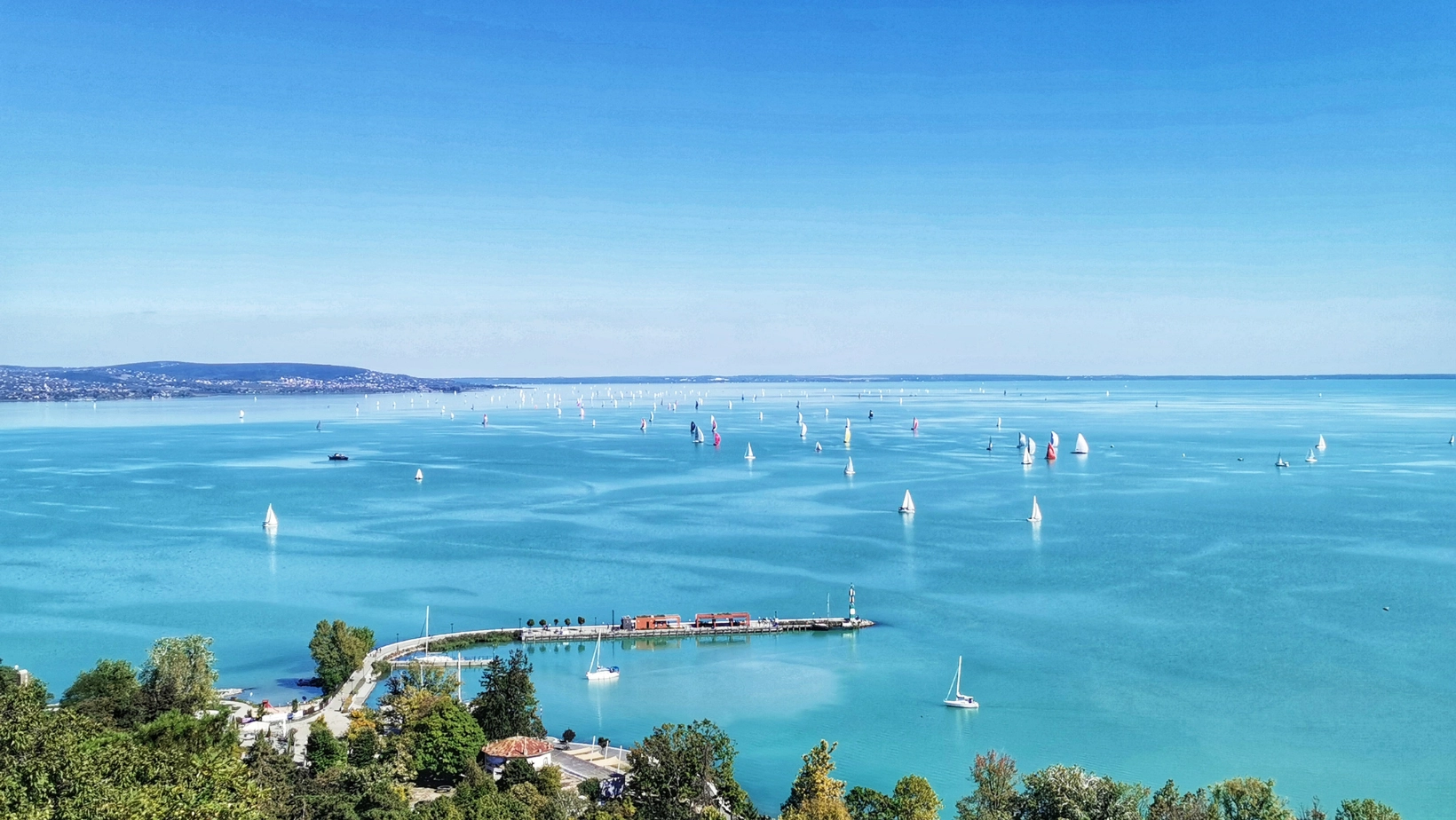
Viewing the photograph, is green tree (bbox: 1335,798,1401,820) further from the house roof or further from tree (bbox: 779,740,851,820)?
the house roof

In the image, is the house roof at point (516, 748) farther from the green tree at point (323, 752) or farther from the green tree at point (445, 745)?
the green tree at point (323, 752)

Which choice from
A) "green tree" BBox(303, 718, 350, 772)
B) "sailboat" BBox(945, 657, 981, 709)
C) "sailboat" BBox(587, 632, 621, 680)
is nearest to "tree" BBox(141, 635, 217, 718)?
"green tree" BBox(303, 718, 350, 772)

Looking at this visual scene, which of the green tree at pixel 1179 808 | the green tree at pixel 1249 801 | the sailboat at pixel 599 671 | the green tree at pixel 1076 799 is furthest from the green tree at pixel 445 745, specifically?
the green tree at pixel 1249 801

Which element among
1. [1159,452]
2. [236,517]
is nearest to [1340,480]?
[1159,452]

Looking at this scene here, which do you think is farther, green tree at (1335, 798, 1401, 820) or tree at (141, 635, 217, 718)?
tree at (141, 635, 217, 718)

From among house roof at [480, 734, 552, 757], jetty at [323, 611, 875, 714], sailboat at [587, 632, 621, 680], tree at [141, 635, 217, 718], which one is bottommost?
sailboat at [587, 632, 621, 680]

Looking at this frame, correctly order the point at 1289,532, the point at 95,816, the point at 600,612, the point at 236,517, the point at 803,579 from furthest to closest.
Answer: the point at 236,517, the point at 1289,532, the point at 803,579, the point at 600,612, the point at 95,816

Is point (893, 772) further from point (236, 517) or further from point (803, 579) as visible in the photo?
point (236, 517)
